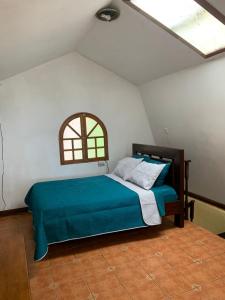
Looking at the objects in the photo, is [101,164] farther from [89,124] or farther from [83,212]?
[83,212]

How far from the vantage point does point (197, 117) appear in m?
3.20

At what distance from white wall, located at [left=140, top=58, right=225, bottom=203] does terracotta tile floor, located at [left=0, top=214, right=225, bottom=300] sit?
925mm

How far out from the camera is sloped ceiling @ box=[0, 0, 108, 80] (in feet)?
5.47

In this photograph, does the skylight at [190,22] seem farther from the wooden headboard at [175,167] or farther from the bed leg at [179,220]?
the bed leg at [179,220]

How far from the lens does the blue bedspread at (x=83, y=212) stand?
2.54m

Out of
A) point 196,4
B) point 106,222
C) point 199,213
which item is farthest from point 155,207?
point 196,4

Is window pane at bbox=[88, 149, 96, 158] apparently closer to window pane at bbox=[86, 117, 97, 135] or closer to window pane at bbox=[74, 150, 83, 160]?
window pane at bbox=[74, 150, 83, 160]

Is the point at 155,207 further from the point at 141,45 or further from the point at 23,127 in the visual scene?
the point at 23,127

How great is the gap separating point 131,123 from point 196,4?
2.49 m

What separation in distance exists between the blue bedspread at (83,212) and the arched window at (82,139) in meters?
0.99

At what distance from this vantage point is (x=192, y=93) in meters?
3.06

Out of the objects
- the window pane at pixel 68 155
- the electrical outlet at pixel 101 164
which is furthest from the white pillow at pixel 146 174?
the window pane at pixel 68 155

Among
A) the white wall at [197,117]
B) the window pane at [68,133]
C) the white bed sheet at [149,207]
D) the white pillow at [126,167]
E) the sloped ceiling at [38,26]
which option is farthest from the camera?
the window pane at [68,133]

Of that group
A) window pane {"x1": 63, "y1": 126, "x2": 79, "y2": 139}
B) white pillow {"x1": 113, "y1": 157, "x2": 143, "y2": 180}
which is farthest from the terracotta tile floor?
window pane {"x1": 63, "y1": 126, "x2": 79, "y2": 139}
